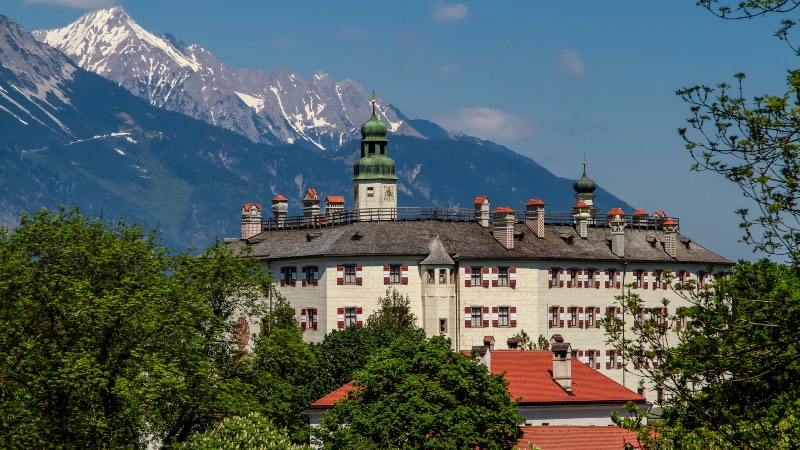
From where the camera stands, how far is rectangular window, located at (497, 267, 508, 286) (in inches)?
5404

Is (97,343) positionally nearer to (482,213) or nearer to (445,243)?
(445,243)

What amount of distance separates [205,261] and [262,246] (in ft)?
186

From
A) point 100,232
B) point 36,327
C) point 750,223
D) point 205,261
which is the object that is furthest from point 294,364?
point 750,223

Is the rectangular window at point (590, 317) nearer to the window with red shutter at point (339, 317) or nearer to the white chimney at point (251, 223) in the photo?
the window with red shutter at point (339, 317)

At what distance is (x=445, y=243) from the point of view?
449 ft

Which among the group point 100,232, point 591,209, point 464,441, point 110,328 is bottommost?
point 464,441

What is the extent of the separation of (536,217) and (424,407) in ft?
261

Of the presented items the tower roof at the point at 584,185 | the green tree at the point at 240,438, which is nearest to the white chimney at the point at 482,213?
the tower roof at the point at 584,185

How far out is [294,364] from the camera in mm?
91500

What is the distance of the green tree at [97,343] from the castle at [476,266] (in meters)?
53.4

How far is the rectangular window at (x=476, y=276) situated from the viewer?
445 feet

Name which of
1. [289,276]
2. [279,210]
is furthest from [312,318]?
[279,210]

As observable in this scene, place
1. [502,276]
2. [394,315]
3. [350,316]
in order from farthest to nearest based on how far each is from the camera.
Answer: [502,276] < [350,316] < [394,315]

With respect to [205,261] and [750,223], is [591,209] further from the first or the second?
[750,223]
